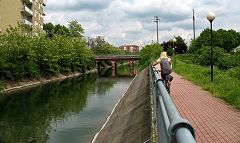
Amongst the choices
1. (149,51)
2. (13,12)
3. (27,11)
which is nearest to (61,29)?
(27,11)

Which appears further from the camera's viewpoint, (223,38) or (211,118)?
(223,38)

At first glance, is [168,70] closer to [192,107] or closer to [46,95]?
[192,107]

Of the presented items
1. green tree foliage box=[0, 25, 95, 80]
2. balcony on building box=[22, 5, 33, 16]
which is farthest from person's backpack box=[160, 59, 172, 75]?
balcony on building box=[22, 5, 33, 16]

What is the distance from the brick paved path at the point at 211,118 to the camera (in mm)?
9180

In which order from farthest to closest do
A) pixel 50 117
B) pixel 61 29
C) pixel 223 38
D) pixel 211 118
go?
pixel 61 29 < pixel 223 38 < pixel 50 117 < pixel 211 118

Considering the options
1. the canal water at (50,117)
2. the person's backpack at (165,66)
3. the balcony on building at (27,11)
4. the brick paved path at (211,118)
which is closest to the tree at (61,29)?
the balcony on building at (27,11)

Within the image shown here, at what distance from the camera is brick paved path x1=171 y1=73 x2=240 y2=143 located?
30.1 feet

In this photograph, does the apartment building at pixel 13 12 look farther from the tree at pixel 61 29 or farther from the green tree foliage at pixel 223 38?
the green tree foliage at pixel 223 38

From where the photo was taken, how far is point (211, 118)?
11.9 m

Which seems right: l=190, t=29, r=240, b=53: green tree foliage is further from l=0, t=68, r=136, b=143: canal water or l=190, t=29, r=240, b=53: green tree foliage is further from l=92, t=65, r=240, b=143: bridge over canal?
l=92, t=65, r=240, b=143: bridge over canal

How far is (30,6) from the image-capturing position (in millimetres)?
91438

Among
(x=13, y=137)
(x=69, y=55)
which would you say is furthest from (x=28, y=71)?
(x=13, y=137)

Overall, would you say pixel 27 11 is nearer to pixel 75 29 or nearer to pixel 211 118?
pixel 75 29

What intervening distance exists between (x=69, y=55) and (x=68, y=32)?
3931 centimetres
